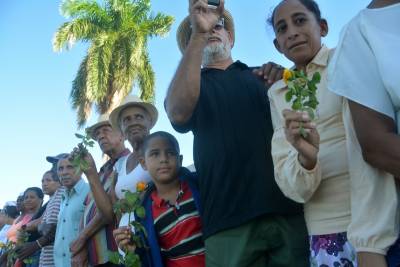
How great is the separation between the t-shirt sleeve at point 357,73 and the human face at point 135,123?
210 cm

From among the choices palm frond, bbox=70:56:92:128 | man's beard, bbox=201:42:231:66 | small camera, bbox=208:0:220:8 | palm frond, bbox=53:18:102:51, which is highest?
palm frond, bbox=53:18:102:51

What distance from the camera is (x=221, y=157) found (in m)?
2.08

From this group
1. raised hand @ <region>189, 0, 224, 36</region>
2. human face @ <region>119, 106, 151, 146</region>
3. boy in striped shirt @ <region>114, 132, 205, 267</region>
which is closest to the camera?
raised hand @ <region>189, 0, 224, 36</region>

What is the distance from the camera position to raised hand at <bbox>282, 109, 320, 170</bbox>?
142 cm

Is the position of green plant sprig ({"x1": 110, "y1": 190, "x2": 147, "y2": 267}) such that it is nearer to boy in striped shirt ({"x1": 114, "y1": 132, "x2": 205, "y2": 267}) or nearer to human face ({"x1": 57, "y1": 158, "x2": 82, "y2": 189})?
boy in striped shirt ({"x1": 114, "y1": 132, "x2": 205, "y2": 267})

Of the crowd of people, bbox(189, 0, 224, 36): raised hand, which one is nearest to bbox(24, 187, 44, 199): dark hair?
the crowd of people

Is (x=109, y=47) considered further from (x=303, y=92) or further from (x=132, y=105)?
(x=303, y=92)

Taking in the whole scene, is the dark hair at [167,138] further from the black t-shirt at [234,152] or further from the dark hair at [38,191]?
the dark hair at [38,191]

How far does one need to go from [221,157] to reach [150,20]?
52.0 feet

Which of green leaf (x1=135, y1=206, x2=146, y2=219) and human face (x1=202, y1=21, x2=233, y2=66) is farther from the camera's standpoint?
human face (x1=202, y1=21, x2=233, y2=66)

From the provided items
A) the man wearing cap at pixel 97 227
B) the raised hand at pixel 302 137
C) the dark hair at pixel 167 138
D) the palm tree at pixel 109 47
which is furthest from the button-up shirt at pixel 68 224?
the palm tree at pixel 109 47

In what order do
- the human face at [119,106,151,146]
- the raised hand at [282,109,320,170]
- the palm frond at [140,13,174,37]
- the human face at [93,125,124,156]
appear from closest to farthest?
the raised hand at [282,109,320,170]
the human face at [119,106,151,146]
the human face at [93,125,124,156]
the palm frond at [140,13,174,37]

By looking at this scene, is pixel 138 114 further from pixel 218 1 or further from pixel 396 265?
pixel 396 265

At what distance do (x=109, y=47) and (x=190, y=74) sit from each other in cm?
1507
